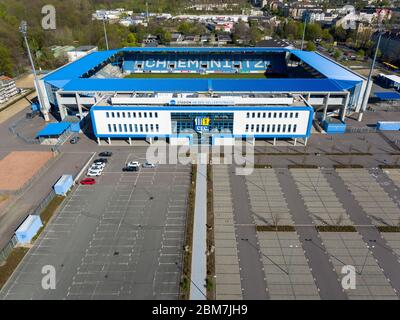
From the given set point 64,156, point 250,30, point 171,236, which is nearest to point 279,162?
point 171,236

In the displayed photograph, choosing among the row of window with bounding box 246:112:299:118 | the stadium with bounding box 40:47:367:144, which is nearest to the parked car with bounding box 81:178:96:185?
the stadium with bounding box 40:47:367:144

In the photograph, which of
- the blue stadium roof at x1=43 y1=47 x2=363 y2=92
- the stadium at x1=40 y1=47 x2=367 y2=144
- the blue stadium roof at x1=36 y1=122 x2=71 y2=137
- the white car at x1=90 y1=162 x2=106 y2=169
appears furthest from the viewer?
the blue stadium roof at x1=43 y1=47 x2=363 y2=92

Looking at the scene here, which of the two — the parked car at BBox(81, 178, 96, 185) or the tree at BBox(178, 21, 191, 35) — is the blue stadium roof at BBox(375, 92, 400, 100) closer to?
the parked car at BBox(81, 178, 96, 185)

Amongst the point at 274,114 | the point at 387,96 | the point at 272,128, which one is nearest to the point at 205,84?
the point at 274,114

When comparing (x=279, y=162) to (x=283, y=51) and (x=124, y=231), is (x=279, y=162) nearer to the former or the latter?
(x=124, y=231)

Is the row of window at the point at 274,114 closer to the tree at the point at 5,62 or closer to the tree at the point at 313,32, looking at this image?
the tree at the point at 5,62

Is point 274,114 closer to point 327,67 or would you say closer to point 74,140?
point 327,67

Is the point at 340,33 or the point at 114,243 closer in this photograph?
the point at 114,243
